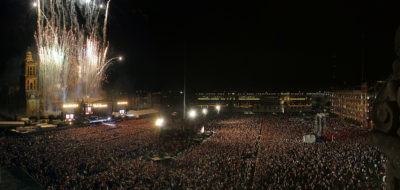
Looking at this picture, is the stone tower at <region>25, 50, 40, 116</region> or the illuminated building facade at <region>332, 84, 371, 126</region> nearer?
the stone tower at <region>25, 50, 40, 116</region>

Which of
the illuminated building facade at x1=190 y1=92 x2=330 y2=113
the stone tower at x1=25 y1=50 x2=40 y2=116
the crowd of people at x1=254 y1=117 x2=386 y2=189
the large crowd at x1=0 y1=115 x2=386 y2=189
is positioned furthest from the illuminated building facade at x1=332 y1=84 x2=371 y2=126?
the stone tower at x1=25 y1=50 x2=40 y2=116

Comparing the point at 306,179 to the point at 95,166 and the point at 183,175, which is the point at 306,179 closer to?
the point at 183,175

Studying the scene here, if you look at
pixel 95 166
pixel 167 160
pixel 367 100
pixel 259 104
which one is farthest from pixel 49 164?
pixel 259 104

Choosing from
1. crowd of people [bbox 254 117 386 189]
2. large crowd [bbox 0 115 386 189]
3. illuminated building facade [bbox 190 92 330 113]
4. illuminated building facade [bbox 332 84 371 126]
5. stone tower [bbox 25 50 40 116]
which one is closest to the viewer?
crowd of people [bbox 254 117 386 189]

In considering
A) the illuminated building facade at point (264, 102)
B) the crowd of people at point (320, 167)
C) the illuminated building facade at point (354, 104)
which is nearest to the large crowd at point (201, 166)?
the crowd of people at point (320, 167)

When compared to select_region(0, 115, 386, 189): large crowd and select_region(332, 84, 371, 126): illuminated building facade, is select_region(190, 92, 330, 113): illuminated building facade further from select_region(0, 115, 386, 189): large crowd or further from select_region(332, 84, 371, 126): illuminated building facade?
select_region(0, 115, 386, 189): large crowd

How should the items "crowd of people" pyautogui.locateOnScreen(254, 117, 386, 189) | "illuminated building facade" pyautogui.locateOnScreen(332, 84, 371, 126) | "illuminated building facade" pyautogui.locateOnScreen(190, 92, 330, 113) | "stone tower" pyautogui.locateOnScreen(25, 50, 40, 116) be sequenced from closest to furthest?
"crowd of people" pyautogui.locateOnScreen(254, 117, 386, 189), "stone tower" pyautogui.locateOnScreen(25, 50, 40, 116), "illuminated building facade" pyautogui.locateOnScreen(332, 84, 371, 126), "illuminated building facade" pyautogui.locateOnScreen(190, 92, 330, 113)

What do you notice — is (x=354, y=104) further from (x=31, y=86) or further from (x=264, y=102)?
(x=31, y=86)
